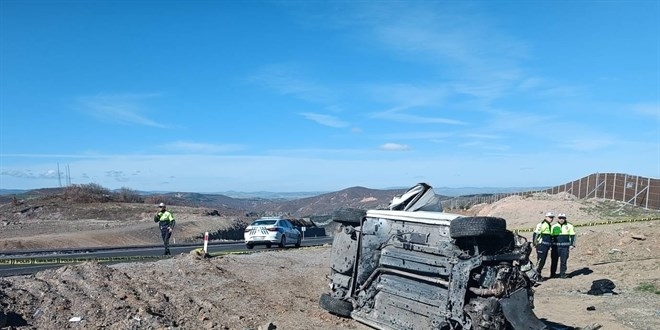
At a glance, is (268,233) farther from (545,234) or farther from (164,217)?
(545,234)

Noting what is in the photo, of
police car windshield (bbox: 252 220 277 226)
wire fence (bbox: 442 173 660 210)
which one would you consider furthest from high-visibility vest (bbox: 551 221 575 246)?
wire fence (bbox: 442 173 660 210)

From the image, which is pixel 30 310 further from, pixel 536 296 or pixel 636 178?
pixel 636 178

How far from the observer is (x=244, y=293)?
38.4 feet

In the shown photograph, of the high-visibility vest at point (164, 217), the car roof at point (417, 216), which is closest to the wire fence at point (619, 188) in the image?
the high-visibility vest at point (164, 217)

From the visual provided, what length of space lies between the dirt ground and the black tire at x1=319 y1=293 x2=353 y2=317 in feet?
0.43

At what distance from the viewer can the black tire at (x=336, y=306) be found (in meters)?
10.1

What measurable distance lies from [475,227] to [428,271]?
39.5 inches

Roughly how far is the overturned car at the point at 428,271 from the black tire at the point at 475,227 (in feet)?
0.04

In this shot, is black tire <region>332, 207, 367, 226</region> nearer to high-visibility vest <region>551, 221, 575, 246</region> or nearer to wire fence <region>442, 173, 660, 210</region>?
high-visibility vest <region>551, 221, 575, 246</region>

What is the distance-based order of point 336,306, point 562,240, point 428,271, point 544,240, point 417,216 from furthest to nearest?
point 544,240 → point 562,240 → point 336,306 → point 417,216 → point 428,271

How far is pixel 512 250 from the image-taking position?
8.34m

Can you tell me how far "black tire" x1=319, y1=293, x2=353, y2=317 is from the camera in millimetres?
10133

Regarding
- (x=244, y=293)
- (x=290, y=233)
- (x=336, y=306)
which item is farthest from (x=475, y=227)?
(x=290, y=233)

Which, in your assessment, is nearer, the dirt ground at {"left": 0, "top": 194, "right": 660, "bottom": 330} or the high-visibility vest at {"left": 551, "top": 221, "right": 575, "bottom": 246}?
the dirt ground at {"left": 0, "top": 194, "right": 660, "bottom": 330}
